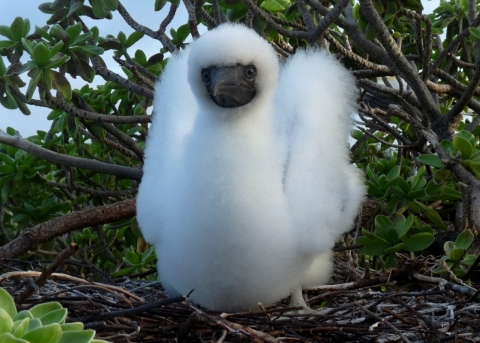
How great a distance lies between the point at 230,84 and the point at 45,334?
1338 millimetres

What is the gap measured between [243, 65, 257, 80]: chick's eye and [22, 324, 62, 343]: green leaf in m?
1.41

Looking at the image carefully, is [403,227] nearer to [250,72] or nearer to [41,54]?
[250,72]

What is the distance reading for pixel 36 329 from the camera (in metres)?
1.27

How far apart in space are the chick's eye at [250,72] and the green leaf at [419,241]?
3.00ft

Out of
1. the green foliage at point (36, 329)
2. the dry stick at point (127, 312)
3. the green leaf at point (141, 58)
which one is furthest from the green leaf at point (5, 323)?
the green leaf at point (141, 58)

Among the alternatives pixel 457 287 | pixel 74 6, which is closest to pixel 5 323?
pixel 457 287

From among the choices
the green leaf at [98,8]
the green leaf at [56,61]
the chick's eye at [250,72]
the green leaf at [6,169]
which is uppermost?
the green leaf at [98,8]

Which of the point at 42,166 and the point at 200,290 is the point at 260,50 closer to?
the point at 200,290

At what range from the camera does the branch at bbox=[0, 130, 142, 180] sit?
3.30 m

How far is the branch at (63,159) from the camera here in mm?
3297

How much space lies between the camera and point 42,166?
3555 mm

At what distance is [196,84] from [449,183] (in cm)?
171

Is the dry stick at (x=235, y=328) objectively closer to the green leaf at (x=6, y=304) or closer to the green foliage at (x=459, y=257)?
the green leaf at (x=6, y=304)

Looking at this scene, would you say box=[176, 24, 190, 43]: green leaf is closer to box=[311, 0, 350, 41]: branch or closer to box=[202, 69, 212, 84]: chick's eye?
box=[311, 0, 350, 41]: branch
